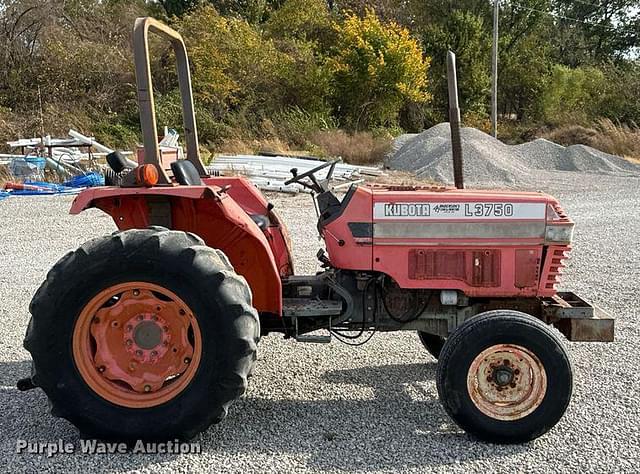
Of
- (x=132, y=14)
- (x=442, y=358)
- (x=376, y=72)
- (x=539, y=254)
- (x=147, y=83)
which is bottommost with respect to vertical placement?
(x=442, y=358)

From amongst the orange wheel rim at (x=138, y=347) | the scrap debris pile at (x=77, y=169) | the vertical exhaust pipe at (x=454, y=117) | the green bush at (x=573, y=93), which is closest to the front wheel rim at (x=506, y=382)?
the vertical exhaust pipe at (x=454, y=117)

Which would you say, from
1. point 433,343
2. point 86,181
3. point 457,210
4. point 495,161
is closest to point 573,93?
point 495,161

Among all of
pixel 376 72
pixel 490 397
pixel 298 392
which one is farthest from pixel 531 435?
pixel 376 72

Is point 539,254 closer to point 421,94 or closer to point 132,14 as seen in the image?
point 421,94

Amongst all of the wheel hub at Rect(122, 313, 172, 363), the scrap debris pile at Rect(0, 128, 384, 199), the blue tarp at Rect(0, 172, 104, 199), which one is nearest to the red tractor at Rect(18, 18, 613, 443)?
the wheel hub at Rect(122, 313, 172, 363)

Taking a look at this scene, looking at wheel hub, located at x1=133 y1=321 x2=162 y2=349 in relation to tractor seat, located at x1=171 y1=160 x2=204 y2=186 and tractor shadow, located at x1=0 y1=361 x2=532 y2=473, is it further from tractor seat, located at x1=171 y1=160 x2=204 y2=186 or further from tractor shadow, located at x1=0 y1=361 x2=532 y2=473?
tractor seat, located at x1=171 y1=160 x2=204 y2=186

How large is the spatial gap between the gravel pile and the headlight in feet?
39.9

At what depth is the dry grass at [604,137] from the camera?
72.7 feet

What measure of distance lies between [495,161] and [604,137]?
8182 millimetres

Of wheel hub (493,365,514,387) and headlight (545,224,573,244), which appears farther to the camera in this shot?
headlight (545,224,573,244)

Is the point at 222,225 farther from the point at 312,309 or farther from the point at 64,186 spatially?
the point at 64,186

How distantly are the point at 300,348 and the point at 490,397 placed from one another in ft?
5.79

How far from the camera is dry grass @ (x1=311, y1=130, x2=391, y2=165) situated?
20359mm

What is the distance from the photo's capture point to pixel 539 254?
3553mm
